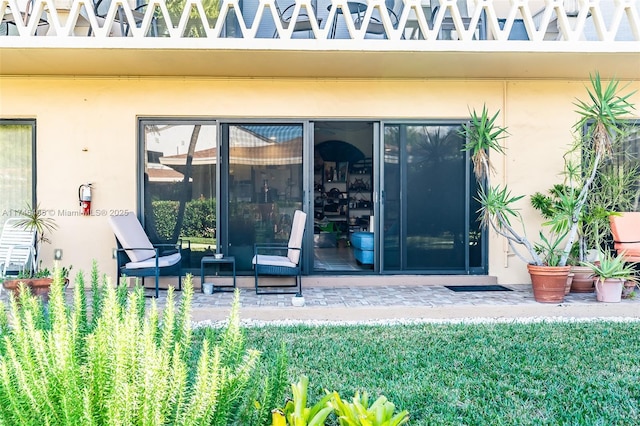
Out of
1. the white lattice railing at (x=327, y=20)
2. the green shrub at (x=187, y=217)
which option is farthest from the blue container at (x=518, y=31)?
the green shrub at (x=187, y=217)

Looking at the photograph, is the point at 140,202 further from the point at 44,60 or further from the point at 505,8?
the point at 505,8

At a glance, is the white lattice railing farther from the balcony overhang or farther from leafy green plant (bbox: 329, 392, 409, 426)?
leafy green plant (bbox: 329, 392, 409, 426)

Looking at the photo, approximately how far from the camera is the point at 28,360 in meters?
1.53

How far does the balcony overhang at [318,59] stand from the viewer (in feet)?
18.4

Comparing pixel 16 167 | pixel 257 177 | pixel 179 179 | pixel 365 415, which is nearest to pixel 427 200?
pixel 257 177

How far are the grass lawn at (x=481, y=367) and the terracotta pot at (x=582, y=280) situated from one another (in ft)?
4.72

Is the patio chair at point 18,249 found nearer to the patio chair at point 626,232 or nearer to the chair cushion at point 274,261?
the chair cushion at point 274,261

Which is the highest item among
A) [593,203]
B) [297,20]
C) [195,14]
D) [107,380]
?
[195,14]

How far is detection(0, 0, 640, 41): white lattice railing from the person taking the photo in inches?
223

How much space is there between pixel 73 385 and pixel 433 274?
20.0 ft

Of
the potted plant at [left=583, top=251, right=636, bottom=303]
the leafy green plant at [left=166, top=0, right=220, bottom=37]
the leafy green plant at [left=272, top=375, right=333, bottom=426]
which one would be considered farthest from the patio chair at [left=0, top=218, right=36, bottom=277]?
the potted plant at [left=583, top=251, right=636, bottom=303]

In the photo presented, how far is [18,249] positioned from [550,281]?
262 inches

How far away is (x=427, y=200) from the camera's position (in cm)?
712

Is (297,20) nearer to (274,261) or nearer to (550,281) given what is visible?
(274,261)
